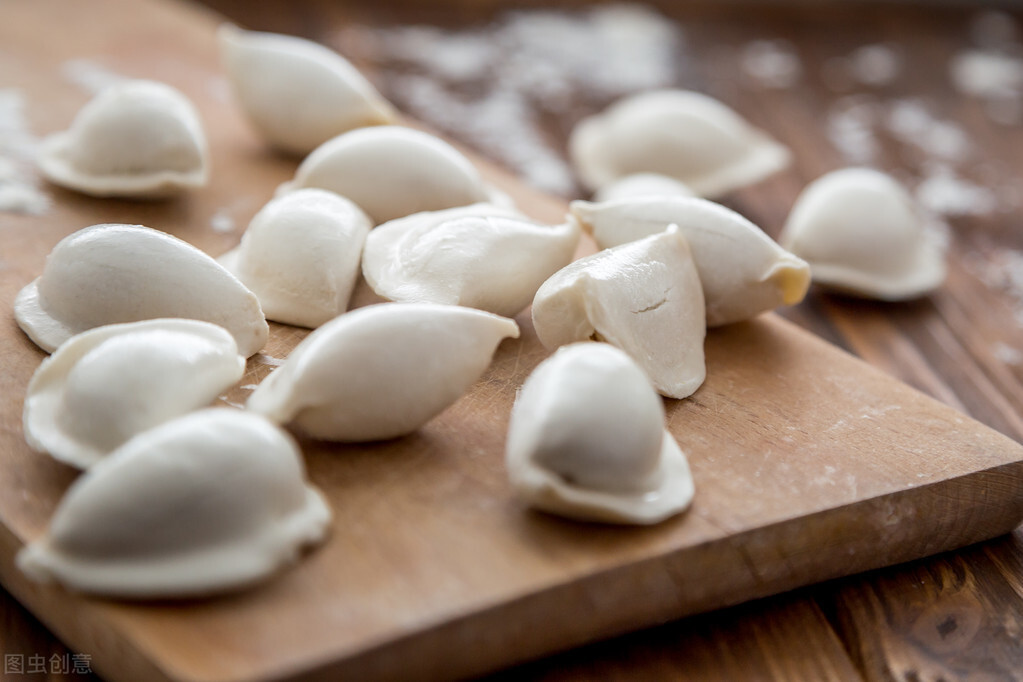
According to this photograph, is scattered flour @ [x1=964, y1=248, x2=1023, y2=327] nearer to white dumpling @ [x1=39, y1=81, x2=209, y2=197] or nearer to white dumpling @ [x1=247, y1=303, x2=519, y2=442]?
white dumpling @ [x1=247, y1=303, x2=519, y2=442]

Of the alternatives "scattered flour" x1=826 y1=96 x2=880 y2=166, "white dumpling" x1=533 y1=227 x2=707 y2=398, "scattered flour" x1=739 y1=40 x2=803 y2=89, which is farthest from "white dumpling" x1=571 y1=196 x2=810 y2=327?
"scattered flour" x1=739 y1=40 x2=803 y2=89

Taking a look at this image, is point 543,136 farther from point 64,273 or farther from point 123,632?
point 123,632

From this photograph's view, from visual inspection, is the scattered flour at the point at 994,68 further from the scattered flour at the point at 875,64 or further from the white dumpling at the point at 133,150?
the white dumpling at the point at 133,150


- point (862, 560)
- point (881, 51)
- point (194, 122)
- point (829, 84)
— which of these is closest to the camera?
point (862, 560)

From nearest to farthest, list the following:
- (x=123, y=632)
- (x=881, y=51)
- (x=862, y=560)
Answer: (x=123, y=632)
(x=862, y=560)
(x=881, y=51)

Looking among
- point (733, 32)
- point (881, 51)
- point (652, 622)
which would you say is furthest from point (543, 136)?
point (652, 622)

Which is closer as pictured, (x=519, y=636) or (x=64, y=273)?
(x=519, y=636)

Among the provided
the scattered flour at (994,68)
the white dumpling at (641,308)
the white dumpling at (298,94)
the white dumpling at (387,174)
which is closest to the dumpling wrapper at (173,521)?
the white dumpling at (641,308)

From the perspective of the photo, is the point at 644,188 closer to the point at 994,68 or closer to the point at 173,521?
the point at 173,521
